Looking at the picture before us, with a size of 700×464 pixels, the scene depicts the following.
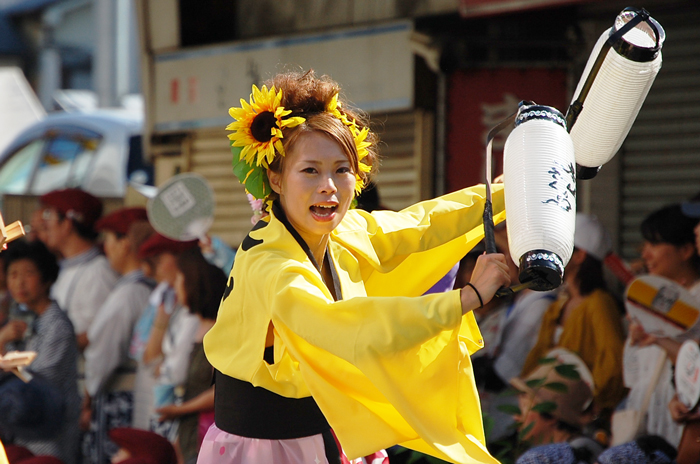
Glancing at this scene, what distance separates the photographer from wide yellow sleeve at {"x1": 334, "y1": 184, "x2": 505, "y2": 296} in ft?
8.91

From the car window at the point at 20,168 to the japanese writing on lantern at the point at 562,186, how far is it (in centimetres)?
858

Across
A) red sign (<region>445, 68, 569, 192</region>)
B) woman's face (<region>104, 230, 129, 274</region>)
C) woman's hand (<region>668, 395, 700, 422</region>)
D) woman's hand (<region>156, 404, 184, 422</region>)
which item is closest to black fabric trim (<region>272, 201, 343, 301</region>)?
woman's hand (<region>668, 395, 700, 422</region>)

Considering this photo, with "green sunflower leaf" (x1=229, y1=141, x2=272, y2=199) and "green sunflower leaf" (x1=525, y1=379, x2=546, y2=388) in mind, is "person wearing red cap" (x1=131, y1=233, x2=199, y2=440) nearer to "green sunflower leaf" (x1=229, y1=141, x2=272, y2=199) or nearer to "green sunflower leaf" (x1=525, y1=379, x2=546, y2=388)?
"green sunflower leaf" (x1=525, y1=379, x2=546, y2=388)

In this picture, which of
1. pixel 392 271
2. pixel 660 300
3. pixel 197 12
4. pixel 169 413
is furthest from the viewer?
pixel 197 12

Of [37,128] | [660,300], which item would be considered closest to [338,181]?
[660,300]

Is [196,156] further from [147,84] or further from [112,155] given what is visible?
[112,155]

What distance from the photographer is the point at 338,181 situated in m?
2.43

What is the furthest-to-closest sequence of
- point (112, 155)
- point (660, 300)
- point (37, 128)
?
point (37, 128) → point (112, 155) → point (660, 300)

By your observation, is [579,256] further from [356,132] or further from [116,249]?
[116,249]

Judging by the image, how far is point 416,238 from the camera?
109 inches

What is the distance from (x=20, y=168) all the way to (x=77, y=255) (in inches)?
160

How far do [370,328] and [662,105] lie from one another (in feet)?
13.0

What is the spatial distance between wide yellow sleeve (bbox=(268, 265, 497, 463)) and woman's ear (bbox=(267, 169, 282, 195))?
1.14 feet

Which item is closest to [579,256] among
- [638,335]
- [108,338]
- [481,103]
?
[638,335]
